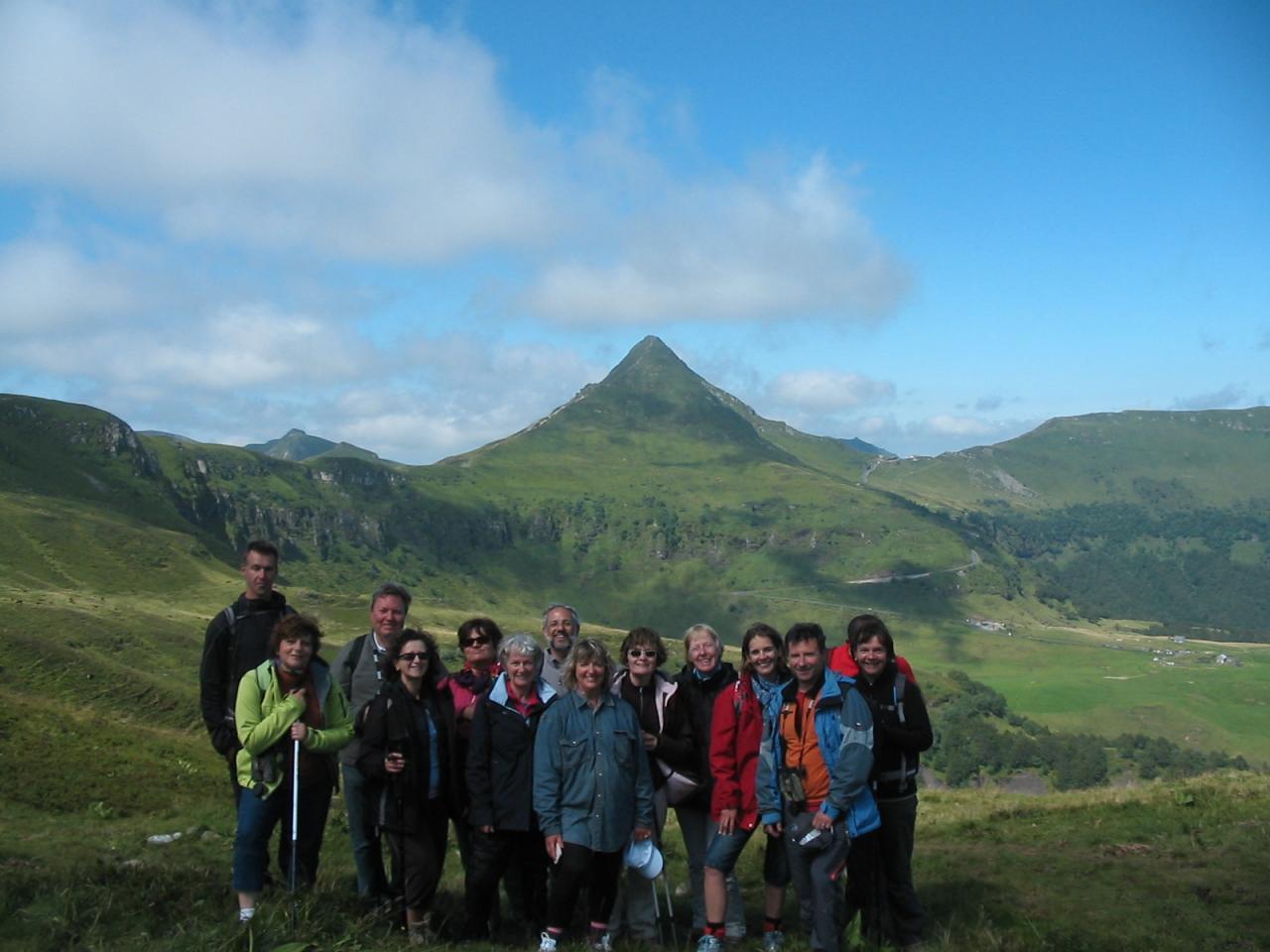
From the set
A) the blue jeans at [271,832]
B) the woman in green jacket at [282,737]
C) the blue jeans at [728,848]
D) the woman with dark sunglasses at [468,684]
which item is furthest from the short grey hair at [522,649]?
the blue jeans at [728,848]

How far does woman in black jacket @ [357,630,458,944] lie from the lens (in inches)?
326

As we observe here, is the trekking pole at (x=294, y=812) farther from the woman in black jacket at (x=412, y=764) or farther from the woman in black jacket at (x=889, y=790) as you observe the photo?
the woman in black jacket at (x=889, y=790)

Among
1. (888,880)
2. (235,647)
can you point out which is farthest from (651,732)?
(235,647)

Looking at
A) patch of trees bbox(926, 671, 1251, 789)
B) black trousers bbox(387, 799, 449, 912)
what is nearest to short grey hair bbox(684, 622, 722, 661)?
black trousers bbox(387, 799, 449, 912)

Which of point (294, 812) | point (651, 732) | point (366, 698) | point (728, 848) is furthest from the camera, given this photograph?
point (366, 698)

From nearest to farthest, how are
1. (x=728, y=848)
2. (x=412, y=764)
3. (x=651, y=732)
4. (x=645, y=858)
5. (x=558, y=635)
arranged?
(x=412, y=764)
(x=645, y=858)
(x=728, y=848)
(x=651, y=732)
(x=558, y=635)

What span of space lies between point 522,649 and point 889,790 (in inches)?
148

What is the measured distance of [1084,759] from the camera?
378 ft

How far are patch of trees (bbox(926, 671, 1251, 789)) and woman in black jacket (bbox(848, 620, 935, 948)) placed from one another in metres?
109

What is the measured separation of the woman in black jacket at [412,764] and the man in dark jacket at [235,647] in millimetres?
1185

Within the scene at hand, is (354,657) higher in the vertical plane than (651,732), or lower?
higher

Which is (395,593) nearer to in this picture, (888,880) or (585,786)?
(585,786)

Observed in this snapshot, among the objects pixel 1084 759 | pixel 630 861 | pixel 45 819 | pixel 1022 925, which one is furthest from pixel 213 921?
pixel 1084 759

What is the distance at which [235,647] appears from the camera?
8617 millimetres
